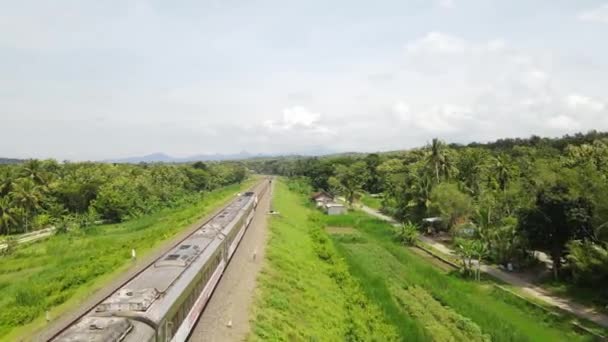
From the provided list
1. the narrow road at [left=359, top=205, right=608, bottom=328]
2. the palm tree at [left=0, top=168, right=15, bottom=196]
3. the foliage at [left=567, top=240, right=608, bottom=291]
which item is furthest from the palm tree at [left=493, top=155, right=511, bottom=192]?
the palm tree at [left=0, top=168, right=15, bottom=196]

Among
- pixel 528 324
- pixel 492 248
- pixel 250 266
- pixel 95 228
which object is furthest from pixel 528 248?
pixel 95 228

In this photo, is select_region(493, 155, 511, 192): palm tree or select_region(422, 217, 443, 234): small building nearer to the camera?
select_region(422, 217, 443, 234): small building

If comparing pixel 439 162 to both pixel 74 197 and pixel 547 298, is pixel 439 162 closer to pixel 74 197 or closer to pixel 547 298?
pixel 547 298

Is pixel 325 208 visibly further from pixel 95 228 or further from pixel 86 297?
pixel 86 297

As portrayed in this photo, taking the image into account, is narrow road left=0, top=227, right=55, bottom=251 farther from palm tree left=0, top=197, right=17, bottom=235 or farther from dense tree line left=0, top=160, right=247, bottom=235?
palm tree left=0, top=197, right=17, bottom=235

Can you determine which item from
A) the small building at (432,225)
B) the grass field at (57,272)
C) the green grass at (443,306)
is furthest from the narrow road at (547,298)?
the grass field at (57,272)

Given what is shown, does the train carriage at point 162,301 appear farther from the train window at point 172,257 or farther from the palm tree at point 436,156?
the palm tree at point 436,156
